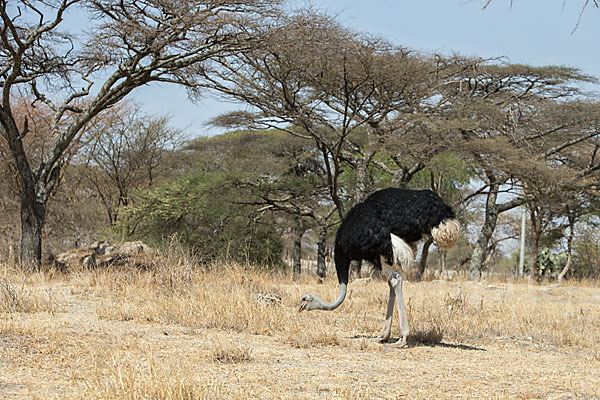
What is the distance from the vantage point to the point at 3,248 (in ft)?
60.4

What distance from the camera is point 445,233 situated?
6371 mm

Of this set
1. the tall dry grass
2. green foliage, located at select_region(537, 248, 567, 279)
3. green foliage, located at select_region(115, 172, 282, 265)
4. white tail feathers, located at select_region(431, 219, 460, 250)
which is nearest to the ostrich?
white tail feathers, located at select_region(431, 219, 460, 250)

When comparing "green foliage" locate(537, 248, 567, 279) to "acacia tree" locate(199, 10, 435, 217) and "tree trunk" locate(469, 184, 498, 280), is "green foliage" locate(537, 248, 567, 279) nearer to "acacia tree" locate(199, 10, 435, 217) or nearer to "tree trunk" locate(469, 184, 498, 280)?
"tree trunk" locate(469, 184, 498, 280)

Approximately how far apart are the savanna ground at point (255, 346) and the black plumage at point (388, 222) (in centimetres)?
94

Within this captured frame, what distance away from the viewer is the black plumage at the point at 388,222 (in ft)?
21.0

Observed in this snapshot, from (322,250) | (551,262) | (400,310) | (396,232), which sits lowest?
(400,310)

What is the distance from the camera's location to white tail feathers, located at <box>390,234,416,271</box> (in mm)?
6410

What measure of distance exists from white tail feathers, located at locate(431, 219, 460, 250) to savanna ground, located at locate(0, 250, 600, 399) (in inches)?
42.6

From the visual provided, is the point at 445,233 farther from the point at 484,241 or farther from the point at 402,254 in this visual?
the point at 484,241

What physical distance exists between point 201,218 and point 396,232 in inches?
570

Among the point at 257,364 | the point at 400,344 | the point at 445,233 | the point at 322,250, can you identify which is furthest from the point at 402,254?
the point at 322,250

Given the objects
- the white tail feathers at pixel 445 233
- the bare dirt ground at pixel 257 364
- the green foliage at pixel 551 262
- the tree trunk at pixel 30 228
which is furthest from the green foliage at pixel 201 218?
the white tail feathers at pixel 445 233

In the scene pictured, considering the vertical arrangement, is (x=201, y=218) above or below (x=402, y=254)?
above

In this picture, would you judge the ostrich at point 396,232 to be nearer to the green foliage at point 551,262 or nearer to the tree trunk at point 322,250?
the tree trunk at point 322,250
